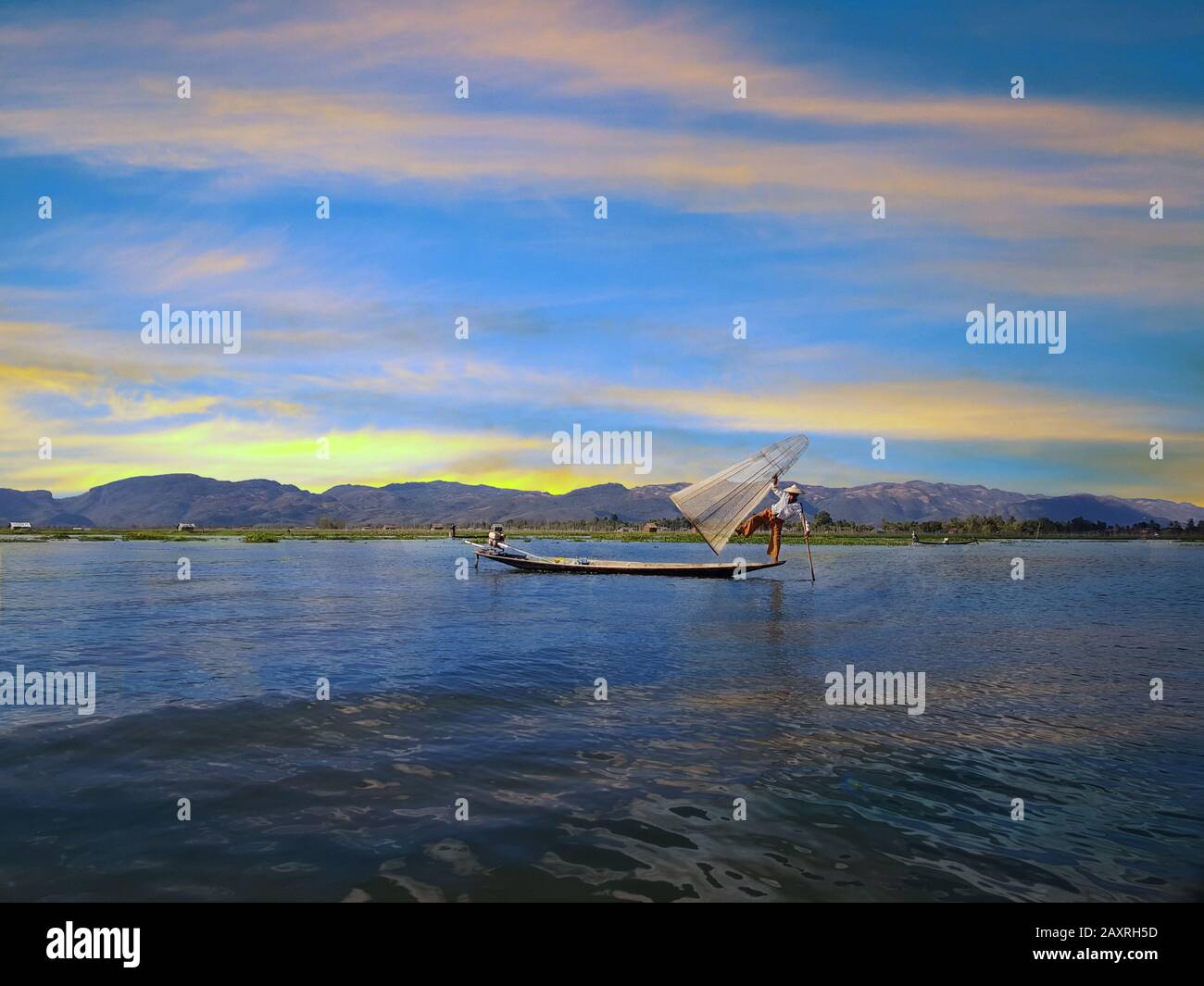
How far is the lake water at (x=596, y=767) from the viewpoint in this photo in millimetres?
10680

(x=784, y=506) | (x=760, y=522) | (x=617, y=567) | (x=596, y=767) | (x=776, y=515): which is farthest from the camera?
(x=617, y=567)

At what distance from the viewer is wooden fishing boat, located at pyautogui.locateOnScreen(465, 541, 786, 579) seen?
7150 centimetres

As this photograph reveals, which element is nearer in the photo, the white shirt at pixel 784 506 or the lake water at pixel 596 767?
the lake water at pixel 596 767

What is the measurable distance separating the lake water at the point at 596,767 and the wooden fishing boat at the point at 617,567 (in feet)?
112

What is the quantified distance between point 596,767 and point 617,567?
2349 inches

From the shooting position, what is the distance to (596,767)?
15.5 m

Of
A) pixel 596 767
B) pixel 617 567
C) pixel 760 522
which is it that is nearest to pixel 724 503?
pixel 760 522

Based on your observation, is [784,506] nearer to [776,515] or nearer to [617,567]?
[776,515]

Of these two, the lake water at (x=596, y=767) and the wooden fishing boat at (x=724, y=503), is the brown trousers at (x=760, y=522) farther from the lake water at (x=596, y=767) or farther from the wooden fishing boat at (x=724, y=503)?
the lake water at (x=596, y=767)

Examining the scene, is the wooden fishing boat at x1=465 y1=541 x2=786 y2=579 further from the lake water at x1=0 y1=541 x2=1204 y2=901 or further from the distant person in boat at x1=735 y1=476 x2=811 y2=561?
the lake water at x1=0 y1=541 x2=1204 y2=901

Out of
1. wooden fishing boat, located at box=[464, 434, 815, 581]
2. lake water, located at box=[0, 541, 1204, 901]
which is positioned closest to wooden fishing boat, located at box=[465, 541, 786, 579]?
wooden fishing boat, located at box=[464, 434, 815, 581]

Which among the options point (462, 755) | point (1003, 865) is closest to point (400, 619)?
point (462, 755)

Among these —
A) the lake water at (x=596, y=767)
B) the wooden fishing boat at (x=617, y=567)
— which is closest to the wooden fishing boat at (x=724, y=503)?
the wooden fishing boat at (x=617, y=567)
